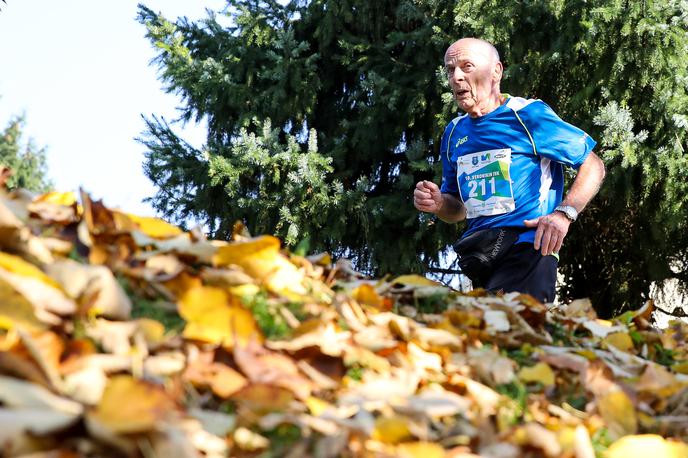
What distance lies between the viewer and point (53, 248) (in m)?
1.48

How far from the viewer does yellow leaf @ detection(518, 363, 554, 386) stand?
1.44 metres

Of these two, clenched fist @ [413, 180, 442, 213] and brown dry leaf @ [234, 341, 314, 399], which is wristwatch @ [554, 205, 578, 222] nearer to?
clenched fist @ [413, 180, 442, 213]

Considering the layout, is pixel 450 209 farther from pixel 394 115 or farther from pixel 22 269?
pixel 394 115

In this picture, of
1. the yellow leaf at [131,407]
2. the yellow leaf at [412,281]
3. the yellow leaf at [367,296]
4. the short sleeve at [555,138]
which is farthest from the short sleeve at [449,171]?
the yellow leaf at [131,407]

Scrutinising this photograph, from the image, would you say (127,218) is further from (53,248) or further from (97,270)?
(97,270)

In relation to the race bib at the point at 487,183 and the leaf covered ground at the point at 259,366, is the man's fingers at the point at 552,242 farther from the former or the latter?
the leaf covered ground at the point at 259,366

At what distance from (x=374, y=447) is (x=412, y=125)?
6.93 meters

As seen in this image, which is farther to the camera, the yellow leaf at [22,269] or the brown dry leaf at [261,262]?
the brown dry leaf at [261,262]

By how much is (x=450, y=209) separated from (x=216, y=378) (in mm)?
2689

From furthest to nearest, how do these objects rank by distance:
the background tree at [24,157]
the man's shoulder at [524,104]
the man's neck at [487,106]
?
the background tree at [24,157] → the man's neck at [487,106] → the man's shoulder at [524,104]

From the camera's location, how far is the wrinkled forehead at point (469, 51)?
372 centimetres

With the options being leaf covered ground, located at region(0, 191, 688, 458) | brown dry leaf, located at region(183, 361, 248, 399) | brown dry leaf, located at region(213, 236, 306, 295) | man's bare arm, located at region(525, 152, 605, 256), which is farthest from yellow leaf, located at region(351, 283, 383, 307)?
man's bare arm, located at region(525, 152, 605, 256)

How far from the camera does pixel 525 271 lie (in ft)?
11.3

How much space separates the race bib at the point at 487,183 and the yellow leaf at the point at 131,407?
103 inches
